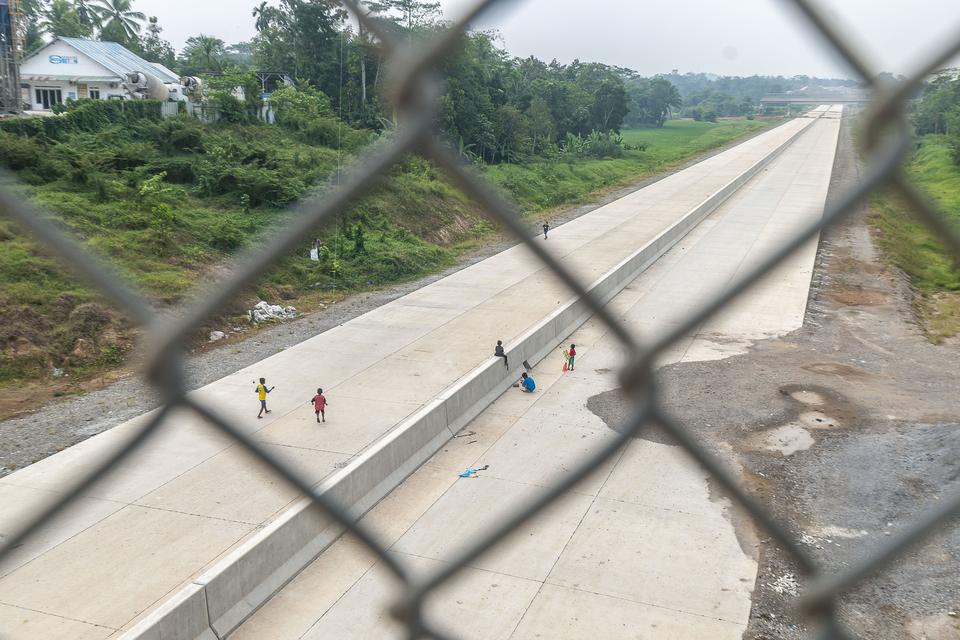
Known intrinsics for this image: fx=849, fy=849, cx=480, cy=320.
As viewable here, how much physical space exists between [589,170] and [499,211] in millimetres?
25832

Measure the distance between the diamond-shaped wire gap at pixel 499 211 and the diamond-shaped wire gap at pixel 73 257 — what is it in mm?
343

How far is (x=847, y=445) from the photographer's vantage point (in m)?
7.89

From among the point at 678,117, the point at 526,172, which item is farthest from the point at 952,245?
the point at 678,117

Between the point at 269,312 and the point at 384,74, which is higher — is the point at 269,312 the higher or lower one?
the lower one

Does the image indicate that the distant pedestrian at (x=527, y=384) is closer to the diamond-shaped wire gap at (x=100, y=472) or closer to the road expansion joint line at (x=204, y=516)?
the road expansion joint line at (x=204, y=516)

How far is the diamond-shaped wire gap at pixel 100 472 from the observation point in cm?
94

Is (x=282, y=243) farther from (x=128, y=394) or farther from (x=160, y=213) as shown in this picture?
(x=160, y=213)

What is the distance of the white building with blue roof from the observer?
12.5m

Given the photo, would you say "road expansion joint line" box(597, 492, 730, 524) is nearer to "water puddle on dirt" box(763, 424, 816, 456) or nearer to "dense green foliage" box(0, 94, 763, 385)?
"water puddle on dirt" box(763, 424, 816, 456)

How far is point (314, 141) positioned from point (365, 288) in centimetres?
493

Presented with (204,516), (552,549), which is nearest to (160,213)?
(204,516)

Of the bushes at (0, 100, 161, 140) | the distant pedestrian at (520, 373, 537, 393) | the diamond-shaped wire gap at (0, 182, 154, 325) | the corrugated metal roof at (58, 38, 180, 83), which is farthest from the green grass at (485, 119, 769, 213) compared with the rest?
the diamond-shaped wire gap at (0, 182, 154, 325)

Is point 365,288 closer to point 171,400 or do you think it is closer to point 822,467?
point 822,467

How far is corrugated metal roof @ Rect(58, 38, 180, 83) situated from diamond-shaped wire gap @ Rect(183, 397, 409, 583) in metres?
11.4
